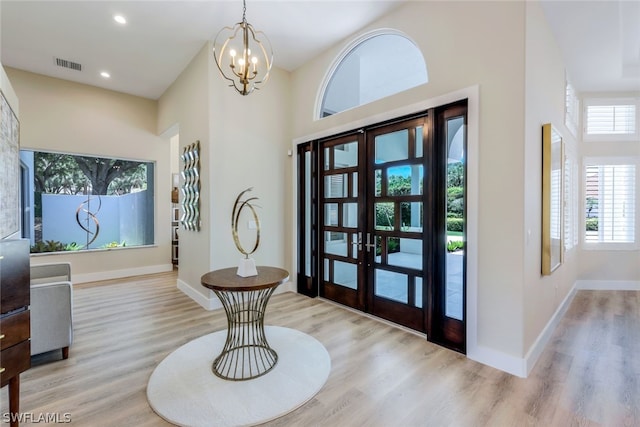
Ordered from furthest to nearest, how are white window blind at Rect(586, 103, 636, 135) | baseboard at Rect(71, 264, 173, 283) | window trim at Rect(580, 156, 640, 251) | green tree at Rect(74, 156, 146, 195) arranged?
green tree at Rect(74, 156, 146, 195) → baseboard at Rect(71, 264, 173, 283) → white window blind at Rect(586, 103, 636, 135) → window trim at Rect(580, 156, 640, 251)

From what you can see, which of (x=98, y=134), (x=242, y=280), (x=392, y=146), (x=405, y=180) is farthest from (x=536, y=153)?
(x=98, y=134)

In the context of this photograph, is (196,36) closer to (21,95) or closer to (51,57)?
(51,57)

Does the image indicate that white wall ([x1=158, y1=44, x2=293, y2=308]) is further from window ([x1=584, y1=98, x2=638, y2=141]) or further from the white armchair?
window ([x1=584, y1=98, x2=638, y2=141])

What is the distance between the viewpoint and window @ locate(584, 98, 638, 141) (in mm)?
4996

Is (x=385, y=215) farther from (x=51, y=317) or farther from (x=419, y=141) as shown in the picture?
(x=51, y=317)

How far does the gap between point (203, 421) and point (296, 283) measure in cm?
294

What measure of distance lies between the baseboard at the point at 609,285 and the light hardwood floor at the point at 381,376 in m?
1.35

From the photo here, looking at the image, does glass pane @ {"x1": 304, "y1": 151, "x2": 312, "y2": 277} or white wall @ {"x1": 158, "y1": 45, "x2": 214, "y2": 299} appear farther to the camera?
glass pane @ {"x1": 304, "y1": 151, "x2": 312, "y2": 277}

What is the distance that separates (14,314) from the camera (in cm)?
169

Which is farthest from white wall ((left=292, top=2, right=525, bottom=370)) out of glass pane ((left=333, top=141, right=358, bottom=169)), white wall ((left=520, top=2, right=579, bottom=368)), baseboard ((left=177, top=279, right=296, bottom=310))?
baseboard ((left=177, top=279, right=296, bottom=310))

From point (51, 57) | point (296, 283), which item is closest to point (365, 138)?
point (296, 283)

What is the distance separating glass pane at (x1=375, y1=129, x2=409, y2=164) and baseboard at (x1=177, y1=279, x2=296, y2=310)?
94.7 inches

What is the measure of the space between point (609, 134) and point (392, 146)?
445 centimetres

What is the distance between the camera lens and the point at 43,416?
1928 millimetres
